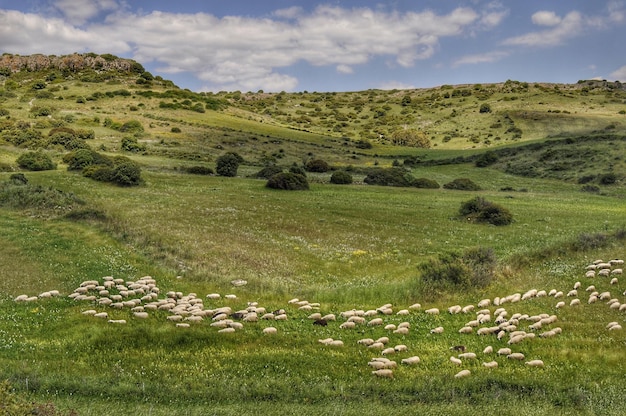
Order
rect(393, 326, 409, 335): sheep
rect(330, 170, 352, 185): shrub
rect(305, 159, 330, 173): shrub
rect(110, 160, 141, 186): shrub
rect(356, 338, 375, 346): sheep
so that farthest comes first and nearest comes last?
1. rect(305, 159, 330, 173): shrub
2. rect(330, 170, 352, 185): shrub
3. rect(110, 160, 141, 186): shrub
4. rect(393, 326, 409, 335): sheep
5. rect(356, 338, 375, 346): sheep

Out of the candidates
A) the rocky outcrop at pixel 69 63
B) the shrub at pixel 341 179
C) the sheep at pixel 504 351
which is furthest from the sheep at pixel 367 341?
the rocky outcrop at pixel 69 63

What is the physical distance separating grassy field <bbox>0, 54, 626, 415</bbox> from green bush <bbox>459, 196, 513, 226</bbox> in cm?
87

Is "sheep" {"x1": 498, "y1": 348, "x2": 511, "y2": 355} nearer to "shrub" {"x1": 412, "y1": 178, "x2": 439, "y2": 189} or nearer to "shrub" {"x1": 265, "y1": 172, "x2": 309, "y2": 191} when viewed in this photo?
"shrub" {"x1": 265, "y1": 172, "x2": 309, "y2": 191}

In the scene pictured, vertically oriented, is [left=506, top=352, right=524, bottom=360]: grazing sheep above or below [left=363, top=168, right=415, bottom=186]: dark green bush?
below

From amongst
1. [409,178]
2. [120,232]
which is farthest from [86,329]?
[409,178]

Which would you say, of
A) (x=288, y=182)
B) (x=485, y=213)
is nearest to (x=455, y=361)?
(x=485, y=213)

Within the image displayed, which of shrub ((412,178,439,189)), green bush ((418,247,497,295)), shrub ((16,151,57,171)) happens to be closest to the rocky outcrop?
shrub ((16,151,57,171))

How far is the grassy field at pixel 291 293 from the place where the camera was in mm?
12133

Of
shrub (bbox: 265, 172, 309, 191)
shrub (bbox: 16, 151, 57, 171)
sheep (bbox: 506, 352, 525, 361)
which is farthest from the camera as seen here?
shrub (bbox: 16, 151, 57, 171)

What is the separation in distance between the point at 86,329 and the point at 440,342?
1166 centimetres

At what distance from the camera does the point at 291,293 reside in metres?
20.9

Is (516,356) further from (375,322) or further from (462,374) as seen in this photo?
(375,322)

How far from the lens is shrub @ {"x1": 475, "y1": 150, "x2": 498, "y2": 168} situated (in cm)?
8350

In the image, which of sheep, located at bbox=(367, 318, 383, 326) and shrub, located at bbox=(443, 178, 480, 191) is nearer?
sheep, located at bbox=(367, 318, 383, 326)
